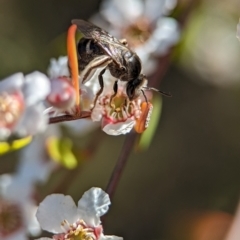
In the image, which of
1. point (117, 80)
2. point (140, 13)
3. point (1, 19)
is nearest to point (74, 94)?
point (117, 80)

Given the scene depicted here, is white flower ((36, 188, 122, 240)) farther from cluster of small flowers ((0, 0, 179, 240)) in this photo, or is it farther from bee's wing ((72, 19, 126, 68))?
bee's wing ((72, 19, 126, 68))

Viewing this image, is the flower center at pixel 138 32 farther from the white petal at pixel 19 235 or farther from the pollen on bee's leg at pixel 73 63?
the white petal at pixel 19 235

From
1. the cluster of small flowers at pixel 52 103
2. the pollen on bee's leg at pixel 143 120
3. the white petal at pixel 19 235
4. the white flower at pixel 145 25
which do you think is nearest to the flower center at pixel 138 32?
the white flower at pixel 145 25

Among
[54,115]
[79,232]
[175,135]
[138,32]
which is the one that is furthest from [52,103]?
[175,135]

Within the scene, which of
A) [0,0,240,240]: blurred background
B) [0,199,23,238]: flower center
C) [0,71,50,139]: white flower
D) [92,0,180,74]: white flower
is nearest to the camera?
[0,71,50,139]: white flower

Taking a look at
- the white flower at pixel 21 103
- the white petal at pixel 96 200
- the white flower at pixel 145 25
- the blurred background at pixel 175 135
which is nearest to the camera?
the white petal at pixel 96 200

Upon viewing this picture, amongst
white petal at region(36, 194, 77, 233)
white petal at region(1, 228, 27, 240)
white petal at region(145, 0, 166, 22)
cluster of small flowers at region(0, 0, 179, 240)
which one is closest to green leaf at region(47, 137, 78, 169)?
cluster of small flowers at region(0, 0, 179, 240)

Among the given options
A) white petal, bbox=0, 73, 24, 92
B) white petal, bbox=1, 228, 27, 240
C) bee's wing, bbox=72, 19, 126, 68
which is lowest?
white petal, bbox=1, 228, 27, 240
